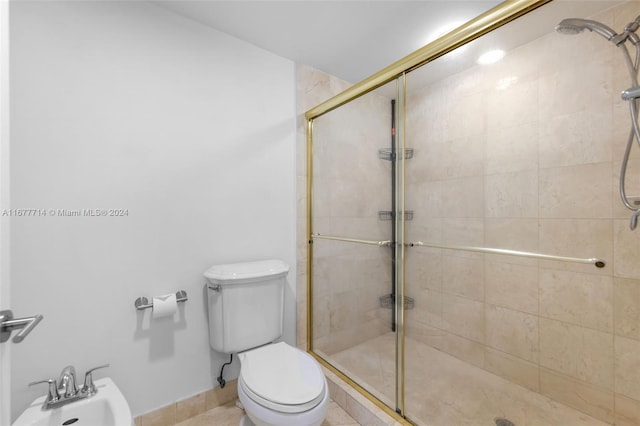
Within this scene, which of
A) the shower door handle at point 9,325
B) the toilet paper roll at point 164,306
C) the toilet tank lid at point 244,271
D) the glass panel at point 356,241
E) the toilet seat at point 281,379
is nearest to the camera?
the shower door handle at point 9,325

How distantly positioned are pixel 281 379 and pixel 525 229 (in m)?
1.31

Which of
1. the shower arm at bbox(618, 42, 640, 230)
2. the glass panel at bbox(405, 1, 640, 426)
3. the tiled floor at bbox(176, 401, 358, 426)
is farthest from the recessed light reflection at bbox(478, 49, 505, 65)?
the tiled floor at bbox(176, 401, 358, 426)

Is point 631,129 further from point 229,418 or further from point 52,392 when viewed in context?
point 52,392

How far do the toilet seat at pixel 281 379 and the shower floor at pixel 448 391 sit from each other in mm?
471

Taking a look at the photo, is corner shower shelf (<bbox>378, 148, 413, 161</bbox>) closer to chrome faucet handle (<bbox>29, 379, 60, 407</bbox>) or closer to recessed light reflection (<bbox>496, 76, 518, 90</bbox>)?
recessed light reflection (<bbox>496, 76, 518, 90</bbox>)

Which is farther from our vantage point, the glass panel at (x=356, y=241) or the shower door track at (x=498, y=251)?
the glass panel at (x=356, y=241)

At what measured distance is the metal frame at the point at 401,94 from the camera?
1.05 metres

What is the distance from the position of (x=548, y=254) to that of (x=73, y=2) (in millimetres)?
2364

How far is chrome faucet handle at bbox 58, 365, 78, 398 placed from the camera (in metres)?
1.09

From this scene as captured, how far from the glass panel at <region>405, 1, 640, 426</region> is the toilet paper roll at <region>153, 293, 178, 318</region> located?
119cm

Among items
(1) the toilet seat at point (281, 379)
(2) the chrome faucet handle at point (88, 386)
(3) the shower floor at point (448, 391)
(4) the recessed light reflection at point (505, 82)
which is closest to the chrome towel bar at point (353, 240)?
(3) the shower floor at point (448, 391)

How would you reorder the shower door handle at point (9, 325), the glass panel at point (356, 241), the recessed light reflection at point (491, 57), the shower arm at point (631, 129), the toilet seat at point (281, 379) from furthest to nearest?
1. the glass panel at point (356, 241)
2. the recessed light reflection at point (491, 57)
3. the toilet seat at point (281, 379)
4. the shower arm at point (631, 129)
5. the shower door handle at point (9, 325)

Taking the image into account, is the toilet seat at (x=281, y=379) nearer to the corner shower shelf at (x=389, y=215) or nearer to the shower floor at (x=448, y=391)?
the shower floor at (x=448, y=391)

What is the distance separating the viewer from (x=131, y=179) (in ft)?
4.49
